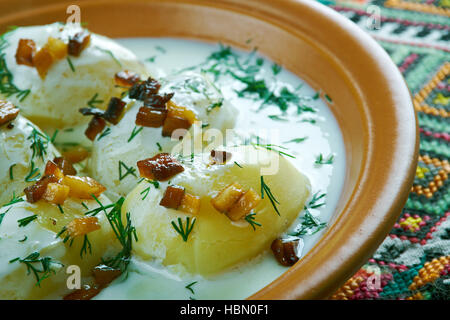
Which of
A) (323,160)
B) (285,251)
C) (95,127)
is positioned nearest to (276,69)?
(323,160)

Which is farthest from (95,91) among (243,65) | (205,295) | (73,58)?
(205,295)

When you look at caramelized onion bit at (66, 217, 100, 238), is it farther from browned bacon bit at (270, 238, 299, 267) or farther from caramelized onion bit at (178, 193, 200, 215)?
browned bacon bit at (270, 238, 299, 267)

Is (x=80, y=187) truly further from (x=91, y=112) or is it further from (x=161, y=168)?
(x=91, y=112)

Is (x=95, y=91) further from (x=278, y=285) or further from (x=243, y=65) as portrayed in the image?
(x=278, y=285)

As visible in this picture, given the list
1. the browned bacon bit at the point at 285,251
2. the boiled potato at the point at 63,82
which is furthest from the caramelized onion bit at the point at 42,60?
the browned bacon bit at the point at 285,251

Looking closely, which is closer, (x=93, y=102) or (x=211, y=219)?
(x=211, y=219)

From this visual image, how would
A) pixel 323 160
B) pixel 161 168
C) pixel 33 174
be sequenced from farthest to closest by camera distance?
pixel 323 160 → pixel 33 174 → pixel 161 168

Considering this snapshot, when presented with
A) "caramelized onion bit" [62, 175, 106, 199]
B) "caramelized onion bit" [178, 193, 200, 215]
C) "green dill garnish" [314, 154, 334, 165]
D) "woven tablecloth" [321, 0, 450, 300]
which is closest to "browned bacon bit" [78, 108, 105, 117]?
"caramelized onion bit" [62, 175, 106, 199]

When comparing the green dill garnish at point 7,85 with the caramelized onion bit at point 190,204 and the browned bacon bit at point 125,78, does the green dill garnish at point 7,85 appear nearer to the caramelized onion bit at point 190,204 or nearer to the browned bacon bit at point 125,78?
the browned bacon bit at point 125,78
